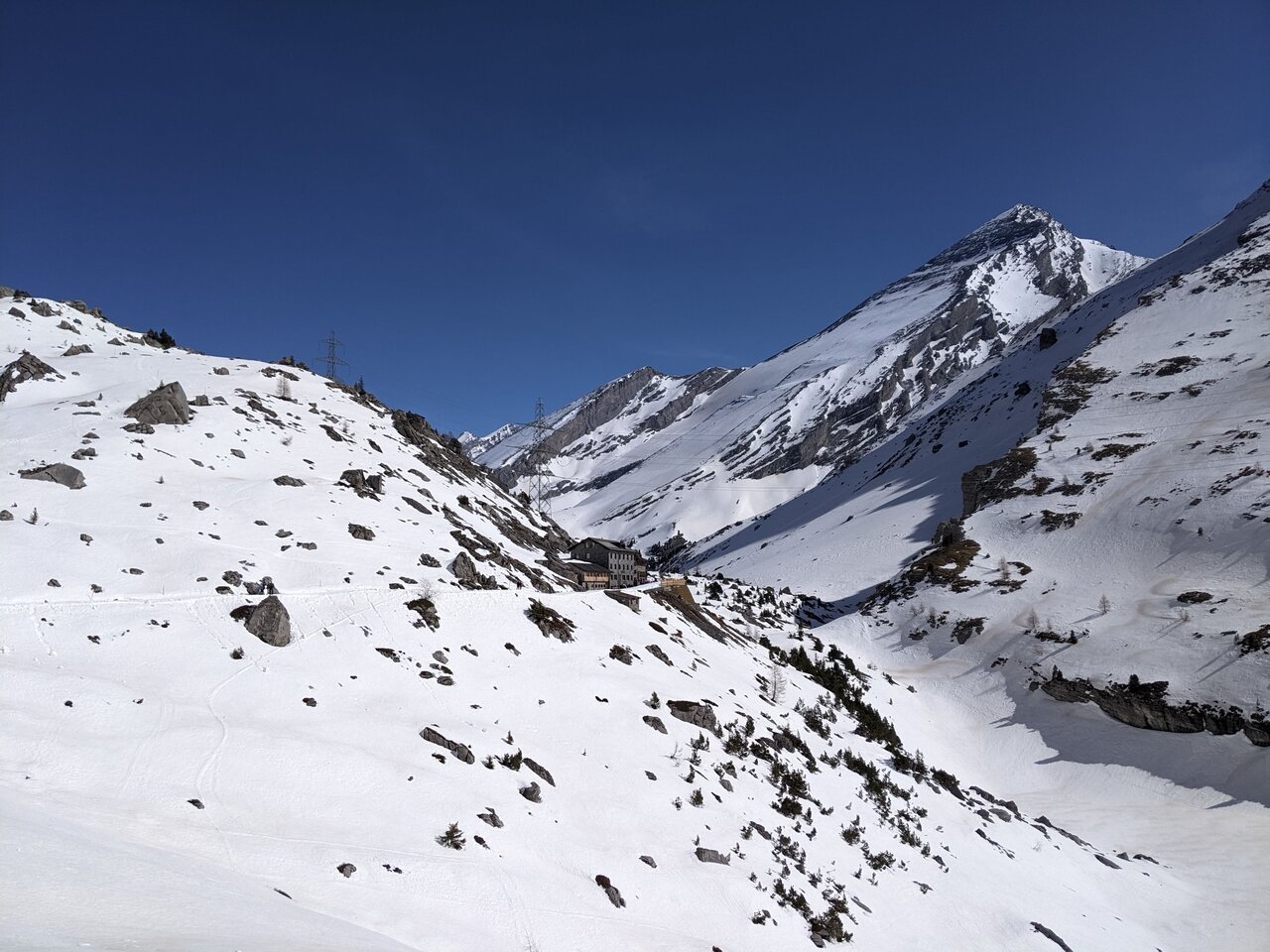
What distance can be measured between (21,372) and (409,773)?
101ft

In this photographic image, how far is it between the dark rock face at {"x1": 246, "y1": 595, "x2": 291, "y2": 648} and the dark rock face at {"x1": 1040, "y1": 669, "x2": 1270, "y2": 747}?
36188 millimetres

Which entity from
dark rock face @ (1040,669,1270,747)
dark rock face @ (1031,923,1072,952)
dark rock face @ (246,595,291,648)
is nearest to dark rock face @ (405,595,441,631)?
dark rock face @ (246,595,291,648)

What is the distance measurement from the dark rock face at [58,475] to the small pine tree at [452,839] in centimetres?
1669

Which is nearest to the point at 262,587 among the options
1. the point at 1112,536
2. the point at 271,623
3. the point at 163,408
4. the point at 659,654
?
the point at 271,623

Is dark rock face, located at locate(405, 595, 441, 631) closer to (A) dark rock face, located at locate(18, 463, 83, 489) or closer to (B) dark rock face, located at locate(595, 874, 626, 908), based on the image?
(B) dark rock face, located at locate(595, 874, 626, 908)

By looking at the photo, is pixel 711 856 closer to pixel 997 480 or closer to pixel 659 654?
pixel 659 654

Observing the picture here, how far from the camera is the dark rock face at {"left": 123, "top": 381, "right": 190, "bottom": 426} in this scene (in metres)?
23.8

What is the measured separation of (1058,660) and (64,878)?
41.2 m

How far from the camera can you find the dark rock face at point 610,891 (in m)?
8.85

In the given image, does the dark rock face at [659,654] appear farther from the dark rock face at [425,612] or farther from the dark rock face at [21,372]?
the dark rock face at [21,372]

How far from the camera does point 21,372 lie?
2672 cm

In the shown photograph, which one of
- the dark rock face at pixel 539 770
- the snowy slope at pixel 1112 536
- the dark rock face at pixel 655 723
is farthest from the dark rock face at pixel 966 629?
the dark rock face at pixel 539 770

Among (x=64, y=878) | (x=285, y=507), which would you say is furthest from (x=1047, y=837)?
(x=285, y=507)

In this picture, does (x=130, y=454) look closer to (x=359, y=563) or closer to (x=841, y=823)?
(x=359, y=563)
